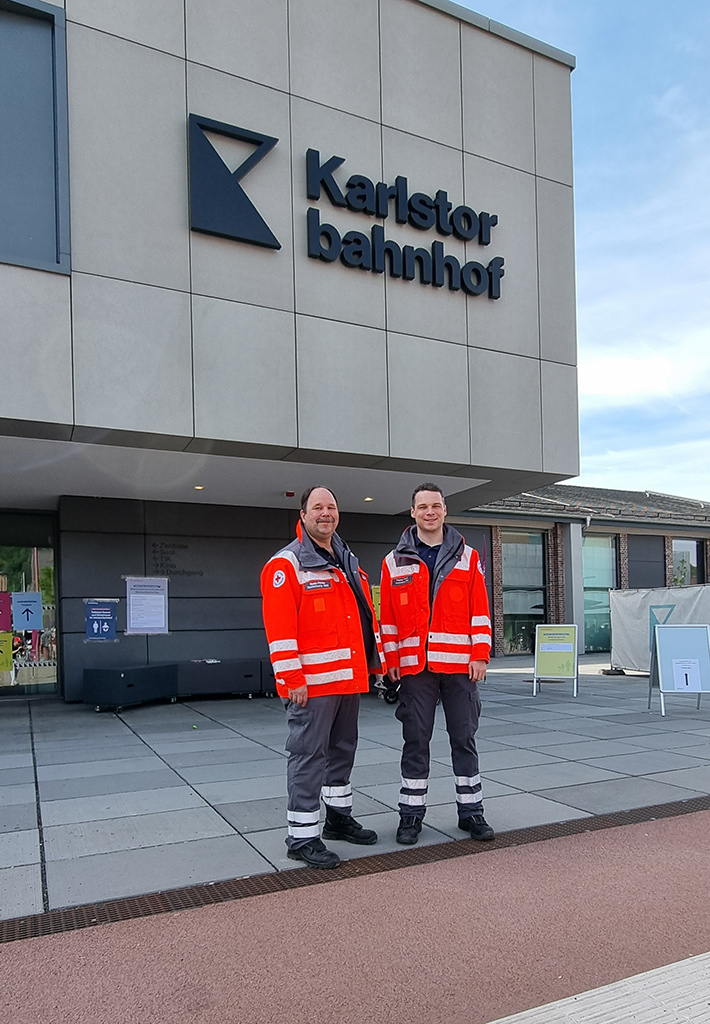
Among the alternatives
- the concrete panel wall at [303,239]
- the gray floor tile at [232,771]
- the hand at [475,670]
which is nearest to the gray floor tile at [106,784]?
the gray floor tile at [232,771]

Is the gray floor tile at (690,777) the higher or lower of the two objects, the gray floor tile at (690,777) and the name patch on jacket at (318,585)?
the lower

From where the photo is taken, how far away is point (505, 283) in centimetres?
1203

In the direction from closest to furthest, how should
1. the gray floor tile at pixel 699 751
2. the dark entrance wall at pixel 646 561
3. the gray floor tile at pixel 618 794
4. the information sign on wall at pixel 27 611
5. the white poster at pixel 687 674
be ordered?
the gray floor tile at pixel 618 794 < the gray floor tile at pixel 699 751 < the white poster at pixel 687 674 < the information sign on wall at pixel 27 611 < the dark entrance wall at pixel 646 561

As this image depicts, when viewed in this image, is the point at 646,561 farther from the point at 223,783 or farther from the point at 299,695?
the point at 299,695

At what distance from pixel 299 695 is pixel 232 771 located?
3.11m

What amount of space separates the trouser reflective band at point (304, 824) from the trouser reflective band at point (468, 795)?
1.01 m

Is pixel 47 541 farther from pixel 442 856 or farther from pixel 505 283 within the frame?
pixel 442 856

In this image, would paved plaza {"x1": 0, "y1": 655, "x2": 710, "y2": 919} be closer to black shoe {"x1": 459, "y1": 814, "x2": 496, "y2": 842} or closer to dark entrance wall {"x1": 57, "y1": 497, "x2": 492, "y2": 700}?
black shoe {"x1": 459, "y1": 814, "x2": 496, "y2": 842}

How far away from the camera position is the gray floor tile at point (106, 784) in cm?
650

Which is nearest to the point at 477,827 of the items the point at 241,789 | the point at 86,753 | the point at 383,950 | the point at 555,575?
the point at 383,950

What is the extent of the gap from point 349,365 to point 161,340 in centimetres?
244

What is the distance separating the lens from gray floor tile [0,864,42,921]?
401 cm

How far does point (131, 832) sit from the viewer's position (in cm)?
533

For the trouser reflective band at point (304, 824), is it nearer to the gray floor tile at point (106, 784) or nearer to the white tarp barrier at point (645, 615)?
the gray floor tile at point (106, 784)
